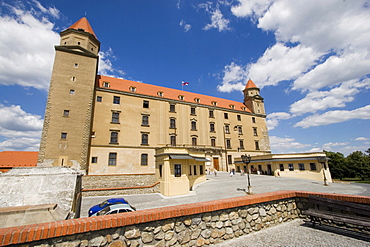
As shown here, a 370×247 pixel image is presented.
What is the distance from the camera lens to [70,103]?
24906 mm

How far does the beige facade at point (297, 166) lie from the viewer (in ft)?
86.4

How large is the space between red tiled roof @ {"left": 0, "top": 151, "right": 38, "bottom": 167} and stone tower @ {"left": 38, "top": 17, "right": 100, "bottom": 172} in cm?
895

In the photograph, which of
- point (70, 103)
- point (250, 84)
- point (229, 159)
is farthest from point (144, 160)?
point (250, 84)

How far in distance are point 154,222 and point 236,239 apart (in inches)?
106

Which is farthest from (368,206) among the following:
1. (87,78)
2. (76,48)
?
(76,48)

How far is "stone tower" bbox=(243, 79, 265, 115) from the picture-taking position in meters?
46.3

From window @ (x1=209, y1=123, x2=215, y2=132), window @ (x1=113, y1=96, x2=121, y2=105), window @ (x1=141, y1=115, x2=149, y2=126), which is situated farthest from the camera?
window @ (x1=209, y1=123, x2=215, y2=132)

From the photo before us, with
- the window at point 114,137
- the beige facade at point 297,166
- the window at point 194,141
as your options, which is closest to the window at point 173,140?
the window at point 194,141

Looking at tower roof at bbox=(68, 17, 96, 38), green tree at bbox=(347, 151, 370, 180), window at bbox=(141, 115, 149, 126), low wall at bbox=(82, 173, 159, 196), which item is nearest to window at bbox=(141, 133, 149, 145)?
window at bbox=(141, 115, 149, 126)

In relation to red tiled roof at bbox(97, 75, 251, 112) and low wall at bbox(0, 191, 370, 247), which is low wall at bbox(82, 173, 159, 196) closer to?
low wall at bbox(0, 191, 370, 247)

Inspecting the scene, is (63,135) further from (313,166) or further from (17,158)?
(313,166)

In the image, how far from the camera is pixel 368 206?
486cm

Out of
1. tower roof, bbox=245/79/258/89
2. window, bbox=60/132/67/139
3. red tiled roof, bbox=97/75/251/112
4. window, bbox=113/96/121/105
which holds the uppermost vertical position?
tower roof, bbox=245/79/258/89

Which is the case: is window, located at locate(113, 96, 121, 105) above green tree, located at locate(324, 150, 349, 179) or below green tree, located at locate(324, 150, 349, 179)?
above
